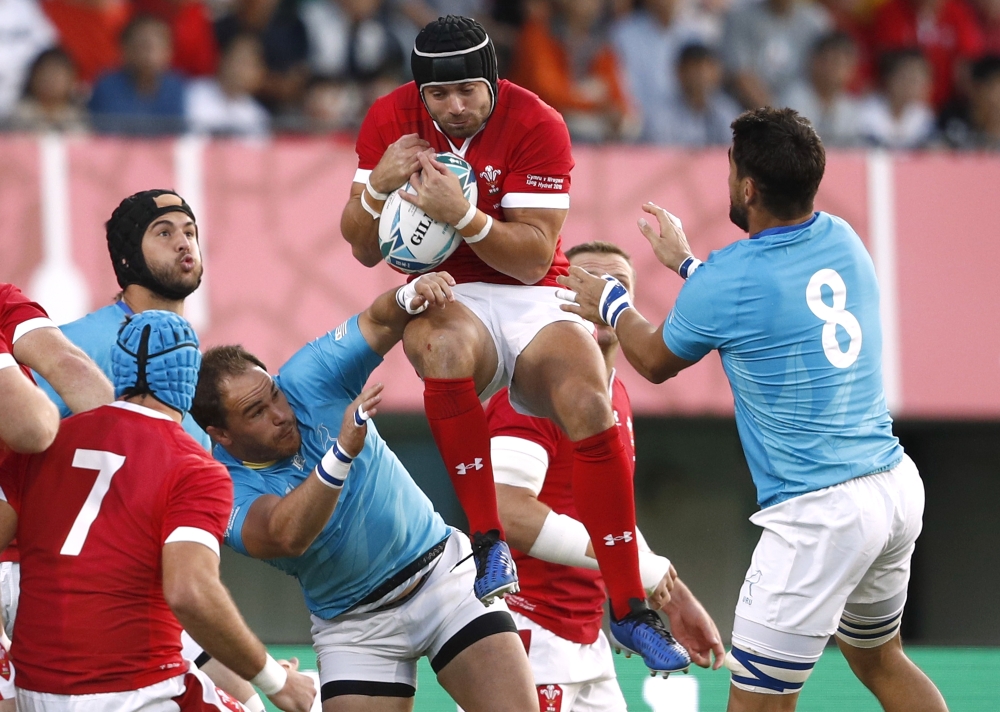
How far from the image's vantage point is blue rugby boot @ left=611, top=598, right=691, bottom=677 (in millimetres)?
4211

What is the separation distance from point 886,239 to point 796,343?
16.3 feet

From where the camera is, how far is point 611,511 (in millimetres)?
4426

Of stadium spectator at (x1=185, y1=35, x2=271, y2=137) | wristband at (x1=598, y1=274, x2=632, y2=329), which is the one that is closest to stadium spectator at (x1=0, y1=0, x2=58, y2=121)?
stadium spectator at (x1=185, y1=35, x2=271, y2=137)

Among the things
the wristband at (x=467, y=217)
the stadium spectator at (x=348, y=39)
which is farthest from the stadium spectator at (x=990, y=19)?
the wristband at (x=467, y=217)

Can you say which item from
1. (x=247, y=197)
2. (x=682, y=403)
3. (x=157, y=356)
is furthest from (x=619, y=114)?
(x=157, y=356)

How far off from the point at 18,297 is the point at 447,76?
60.0 inches

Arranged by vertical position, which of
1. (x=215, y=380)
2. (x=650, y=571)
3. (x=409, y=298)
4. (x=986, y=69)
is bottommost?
(x=650, y=571)

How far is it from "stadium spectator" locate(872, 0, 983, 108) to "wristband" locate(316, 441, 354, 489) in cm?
761

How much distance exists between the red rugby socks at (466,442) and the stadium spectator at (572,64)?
5002 mm

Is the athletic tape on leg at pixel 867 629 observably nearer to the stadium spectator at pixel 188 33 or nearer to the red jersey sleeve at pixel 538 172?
the red jersey sleeve at pixel 538 172

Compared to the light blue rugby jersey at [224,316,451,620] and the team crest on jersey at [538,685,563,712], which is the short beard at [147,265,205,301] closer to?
the light blue rugby jersey at [224,316,451,620]

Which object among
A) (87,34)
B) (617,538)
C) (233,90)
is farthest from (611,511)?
(87,34)

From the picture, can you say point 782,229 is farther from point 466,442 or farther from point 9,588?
point 9,588

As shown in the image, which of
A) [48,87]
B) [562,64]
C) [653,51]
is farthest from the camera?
[653,51]
